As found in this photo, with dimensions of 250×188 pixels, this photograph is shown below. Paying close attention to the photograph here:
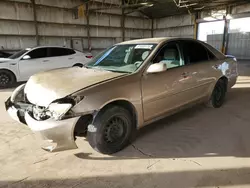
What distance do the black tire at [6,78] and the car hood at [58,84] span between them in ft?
15.9

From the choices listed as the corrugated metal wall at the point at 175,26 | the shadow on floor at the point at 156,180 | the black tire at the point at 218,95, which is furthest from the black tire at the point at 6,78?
the corrugated metal wall at the point at 175,26

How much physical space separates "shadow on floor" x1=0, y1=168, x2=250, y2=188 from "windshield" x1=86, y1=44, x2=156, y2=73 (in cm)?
129

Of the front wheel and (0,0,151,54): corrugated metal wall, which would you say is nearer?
the front wheel

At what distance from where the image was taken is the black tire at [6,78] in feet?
21.5

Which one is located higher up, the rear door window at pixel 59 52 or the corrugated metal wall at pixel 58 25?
the corrugated metal wall at pixel 58 25

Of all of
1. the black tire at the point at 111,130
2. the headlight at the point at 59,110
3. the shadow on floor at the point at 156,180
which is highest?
the headlight at the point at 59,110

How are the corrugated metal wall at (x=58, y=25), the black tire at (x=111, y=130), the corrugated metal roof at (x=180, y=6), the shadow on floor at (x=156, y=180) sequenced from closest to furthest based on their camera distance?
the shadow on floor at (x=156, y=180)
the black tire at (x=111, y=130)
the corrugated metal wall at (x=58, y=25)
the corrugated metal roof at (x=180, y=6)

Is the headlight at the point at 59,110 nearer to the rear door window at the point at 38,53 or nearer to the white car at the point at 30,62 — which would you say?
the white car at the point at 30,62

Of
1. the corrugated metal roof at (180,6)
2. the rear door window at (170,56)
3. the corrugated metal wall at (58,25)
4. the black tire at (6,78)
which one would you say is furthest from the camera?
the corrugated metal roof at (180,6)

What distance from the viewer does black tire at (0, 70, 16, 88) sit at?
6.57 m

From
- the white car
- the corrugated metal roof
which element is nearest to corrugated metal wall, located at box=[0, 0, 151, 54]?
the corrugated metal roof

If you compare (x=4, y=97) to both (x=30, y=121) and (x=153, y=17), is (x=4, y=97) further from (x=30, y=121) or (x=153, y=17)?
(x=153, y=17)

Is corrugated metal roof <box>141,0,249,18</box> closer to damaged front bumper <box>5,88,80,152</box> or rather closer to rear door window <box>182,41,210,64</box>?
rear door window <box>182,41,210,64</box>

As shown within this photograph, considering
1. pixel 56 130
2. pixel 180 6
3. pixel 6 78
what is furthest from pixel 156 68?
pixel 180 6
